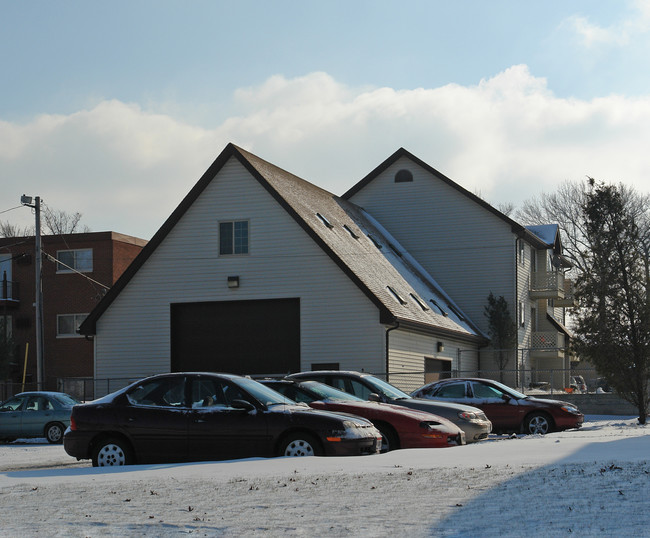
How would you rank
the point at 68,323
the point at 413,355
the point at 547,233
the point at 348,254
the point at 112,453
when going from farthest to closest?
the point at 68,323 < the point at 547,233 < the point at 348,254 < the point at 413,355 < the point at 112,453

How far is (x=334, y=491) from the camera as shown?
33.3 feet

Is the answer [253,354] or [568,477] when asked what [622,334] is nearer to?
[253,354]

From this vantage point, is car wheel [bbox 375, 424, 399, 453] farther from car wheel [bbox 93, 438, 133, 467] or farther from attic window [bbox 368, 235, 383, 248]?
attic window [bbox 368, 235, 383, 248]

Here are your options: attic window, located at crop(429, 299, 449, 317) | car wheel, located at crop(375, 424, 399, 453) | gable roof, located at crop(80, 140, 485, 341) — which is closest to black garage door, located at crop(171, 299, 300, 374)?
gable roof, located at crop(80, 140, 485, 341)

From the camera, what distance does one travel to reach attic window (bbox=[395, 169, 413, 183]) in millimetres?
44625

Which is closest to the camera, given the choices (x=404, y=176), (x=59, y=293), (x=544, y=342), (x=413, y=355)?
(x=413, y=355)

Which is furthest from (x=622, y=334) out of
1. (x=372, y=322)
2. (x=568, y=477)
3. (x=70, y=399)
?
(x=568, y=477)

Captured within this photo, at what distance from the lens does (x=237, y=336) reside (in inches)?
1332

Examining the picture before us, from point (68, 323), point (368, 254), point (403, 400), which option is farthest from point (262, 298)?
point (68, 323)

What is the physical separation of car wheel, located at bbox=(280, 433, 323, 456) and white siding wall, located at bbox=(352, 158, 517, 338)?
28.7 metres

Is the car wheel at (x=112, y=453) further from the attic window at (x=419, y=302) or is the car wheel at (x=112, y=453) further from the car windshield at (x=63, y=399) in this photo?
the attic window at (x=419, y=302)

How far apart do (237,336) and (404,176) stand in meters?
14.2

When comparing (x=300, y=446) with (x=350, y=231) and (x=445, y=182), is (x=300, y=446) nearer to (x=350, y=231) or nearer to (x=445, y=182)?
(x=350, y=231)

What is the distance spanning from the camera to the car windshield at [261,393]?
48.1ft
